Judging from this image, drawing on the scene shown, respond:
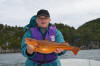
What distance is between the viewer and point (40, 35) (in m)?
5.66

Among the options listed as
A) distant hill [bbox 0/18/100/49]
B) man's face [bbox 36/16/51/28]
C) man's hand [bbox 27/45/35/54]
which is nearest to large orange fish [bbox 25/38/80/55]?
man's hand [bbox 27/45/35/54]

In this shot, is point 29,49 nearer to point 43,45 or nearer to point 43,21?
point 43,45

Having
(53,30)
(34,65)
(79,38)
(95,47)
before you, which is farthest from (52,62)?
(95,47)

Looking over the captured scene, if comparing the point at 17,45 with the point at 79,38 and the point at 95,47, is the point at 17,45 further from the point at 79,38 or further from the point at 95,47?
the point at 95,47

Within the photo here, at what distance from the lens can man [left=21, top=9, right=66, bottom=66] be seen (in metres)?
5.44

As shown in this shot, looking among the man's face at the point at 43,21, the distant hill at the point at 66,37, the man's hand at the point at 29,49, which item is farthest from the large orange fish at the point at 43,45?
the distant hill at the point at 66,37

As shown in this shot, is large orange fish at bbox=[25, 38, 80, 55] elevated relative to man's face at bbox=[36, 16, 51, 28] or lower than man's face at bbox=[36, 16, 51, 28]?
lower

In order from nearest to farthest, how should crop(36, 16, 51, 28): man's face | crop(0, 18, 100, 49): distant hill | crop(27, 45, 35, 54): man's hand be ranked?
crop(27, 45, 35, 54): man's hand → crop(36, 16, 51, 28): man's face → crop(0, 18, 100, 49): distant hill

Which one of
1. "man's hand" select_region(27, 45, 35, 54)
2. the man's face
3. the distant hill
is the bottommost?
the distant hill

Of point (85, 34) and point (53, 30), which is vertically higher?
point (53, 30)

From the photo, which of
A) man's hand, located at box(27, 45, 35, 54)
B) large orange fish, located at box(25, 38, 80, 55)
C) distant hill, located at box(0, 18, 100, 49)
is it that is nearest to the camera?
large orange fish, located at box(25, 38, 80, 55)

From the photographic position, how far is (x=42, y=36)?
5691 mm

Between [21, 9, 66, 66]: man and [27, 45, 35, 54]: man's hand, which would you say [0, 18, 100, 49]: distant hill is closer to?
[21, 9, 66, 66]: man

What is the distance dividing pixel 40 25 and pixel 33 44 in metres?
0.83
